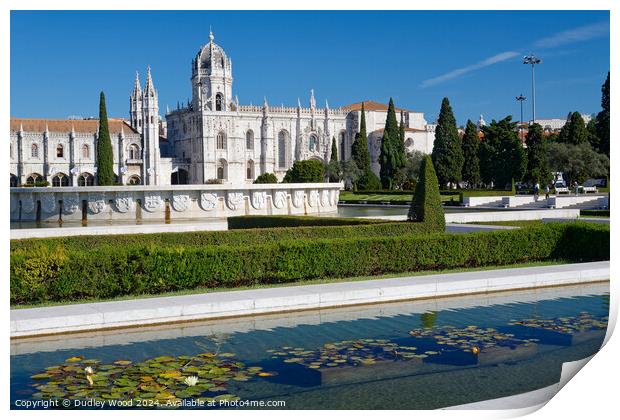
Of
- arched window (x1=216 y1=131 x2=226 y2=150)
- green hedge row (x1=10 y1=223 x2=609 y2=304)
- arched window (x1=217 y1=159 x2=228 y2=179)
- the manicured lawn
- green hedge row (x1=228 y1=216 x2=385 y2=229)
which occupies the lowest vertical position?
the manicured lawn

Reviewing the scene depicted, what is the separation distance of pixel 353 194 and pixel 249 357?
43.2 meters

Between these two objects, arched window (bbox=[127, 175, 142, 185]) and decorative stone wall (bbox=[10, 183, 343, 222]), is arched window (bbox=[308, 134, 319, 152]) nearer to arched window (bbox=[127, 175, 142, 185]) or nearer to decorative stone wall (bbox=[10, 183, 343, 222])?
arched window (bbox=[127, 175, 142, 185])

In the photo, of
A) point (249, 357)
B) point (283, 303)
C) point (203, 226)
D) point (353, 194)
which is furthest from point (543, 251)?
point (353, 194)

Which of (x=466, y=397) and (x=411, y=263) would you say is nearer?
(x=466, y=397)

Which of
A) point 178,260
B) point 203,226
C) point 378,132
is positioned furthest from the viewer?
point 378,132

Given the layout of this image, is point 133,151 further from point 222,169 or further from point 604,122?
point 604,122

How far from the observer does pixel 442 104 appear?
52.6 m

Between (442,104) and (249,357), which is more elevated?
(442,104)

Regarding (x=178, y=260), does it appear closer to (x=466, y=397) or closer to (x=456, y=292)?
(x=456, y=292)

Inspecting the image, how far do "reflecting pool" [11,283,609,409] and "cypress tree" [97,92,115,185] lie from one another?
1334 inches

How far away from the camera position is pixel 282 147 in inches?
2766

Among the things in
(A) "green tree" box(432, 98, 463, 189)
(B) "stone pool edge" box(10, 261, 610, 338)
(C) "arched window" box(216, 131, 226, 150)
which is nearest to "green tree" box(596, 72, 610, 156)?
(A) "green tree" box(432, 98, 463, 189)

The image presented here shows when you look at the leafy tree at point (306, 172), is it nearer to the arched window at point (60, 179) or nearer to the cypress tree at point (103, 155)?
the cypress tree at point (103, 155)

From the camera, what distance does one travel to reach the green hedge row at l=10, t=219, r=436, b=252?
44.6 ft
